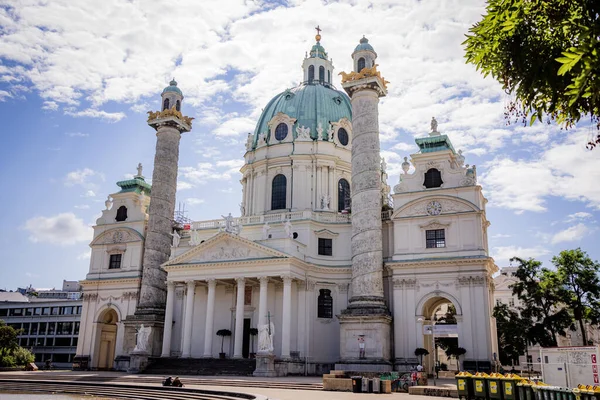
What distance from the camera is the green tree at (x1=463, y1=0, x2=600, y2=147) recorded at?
42.1ft

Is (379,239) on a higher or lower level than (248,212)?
lower

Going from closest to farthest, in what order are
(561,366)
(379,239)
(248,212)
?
(561,366), (379,239), (248,212)

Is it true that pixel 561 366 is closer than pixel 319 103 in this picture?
Yes

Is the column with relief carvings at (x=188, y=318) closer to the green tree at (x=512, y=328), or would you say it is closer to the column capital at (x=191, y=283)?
the column capital at (x=191, y=283)

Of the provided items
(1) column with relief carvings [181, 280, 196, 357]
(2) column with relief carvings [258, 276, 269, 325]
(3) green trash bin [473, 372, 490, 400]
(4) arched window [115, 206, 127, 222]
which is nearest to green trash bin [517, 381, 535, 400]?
(3) green trash bin [473, 372, 490, 400]

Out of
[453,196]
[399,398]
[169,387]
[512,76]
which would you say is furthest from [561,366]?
[453,196]

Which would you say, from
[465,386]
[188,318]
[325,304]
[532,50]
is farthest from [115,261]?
[532,50]

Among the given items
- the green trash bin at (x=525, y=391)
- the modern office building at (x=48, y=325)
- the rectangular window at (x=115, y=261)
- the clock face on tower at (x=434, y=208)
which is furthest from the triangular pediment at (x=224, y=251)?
the modern office building at (x=48, y=325)

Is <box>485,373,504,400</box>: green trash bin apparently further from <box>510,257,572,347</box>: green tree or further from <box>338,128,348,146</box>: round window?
<box>338,128,348,146</box>: round window

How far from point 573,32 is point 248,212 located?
45.1 m

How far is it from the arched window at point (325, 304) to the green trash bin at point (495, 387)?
2591 cm

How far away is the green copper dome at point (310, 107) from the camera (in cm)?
5678

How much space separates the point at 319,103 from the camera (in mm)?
57875

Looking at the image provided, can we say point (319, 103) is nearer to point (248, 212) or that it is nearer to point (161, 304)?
point (248, 212)
